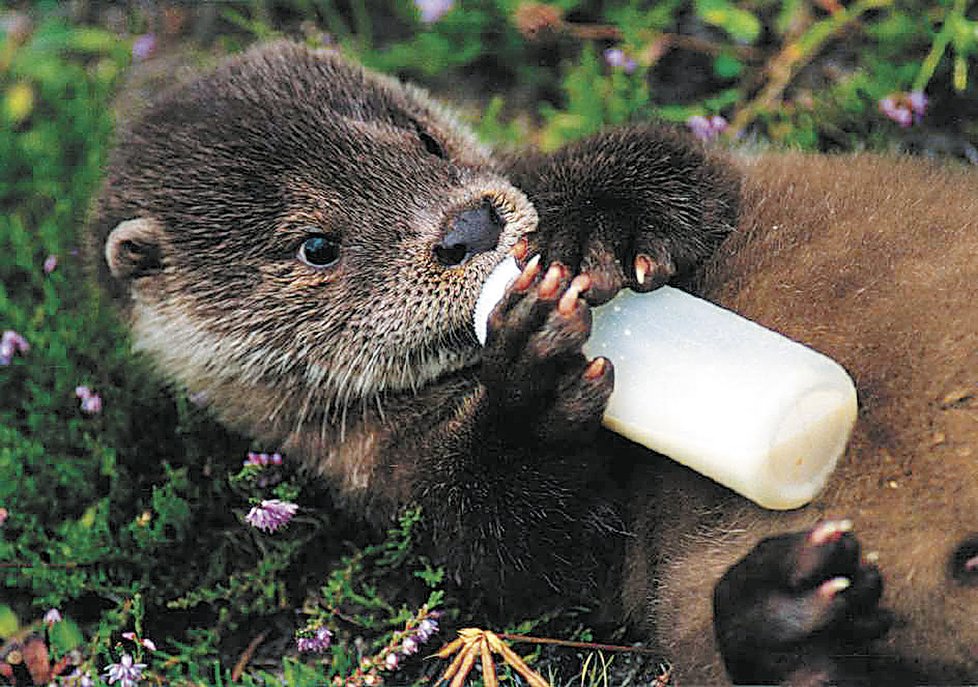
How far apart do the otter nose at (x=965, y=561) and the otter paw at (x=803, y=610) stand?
0.46 feet

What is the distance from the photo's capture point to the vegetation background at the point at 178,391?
3070 mm

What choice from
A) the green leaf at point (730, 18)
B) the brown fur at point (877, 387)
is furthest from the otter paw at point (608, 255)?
the green leaf at point (730, 18)

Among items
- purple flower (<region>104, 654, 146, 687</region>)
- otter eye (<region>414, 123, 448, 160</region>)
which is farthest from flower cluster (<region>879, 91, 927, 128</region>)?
purple flower (<region>104, 654, 146, 687</region>)

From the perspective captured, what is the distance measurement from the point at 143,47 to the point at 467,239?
279 centimetres

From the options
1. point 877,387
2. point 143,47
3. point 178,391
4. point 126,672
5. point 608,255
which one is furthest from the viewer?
point 143,47

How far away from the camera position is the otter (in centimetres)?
232

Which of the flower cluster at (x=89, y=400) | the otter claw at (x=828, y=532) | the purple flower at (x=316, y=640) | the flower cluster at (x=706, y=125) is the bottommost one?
the purple flower at (x=316, y=640)

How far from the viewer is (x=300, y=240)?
287 centimetres

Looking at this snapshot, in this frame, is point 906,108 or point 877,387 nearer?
point 877,387

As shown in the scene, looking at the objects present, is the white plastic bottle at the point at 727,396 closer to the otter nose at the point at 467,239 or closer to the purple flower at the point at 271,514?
the otter nose at the point at 467,239

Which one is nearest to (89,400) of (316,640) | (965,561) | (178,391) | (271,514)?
(178,391)

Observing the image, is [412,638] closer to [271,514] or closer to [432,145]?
[271,514]

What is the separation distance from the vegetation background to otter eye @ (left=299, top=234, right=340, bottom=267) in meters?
0.54

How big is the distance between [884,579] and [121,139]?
6.90ft
